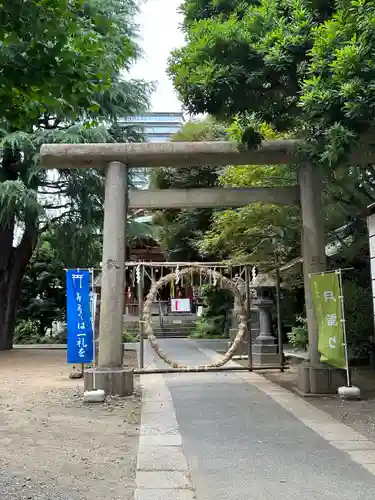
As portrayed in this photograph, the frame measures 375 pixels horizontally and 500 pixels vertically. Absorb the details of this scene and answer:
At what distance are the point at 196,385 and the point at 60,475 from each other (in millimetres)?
5636

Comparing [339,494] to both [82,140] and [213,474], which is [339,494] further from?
[82,140]

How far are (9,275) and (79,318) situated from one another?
10.1 meters

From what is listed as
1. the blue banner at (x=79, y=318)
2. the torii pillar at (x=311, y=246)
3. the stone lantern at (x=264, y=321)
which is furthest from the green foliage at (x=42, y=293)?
the torii pillar at (x=311, y=246)

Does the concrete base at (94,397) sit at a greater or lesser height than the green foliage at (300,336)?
lesser

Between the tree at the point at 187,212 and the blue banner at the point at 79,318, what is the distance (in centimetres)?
1076

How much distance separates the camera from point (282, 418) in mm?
6996

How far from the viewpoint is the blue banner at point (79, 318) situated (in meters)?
9.31

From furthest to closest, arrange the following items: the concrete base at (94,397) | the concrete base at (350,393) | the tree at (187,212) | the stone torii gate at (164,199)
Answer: the tree at (187,212), the stone torii gate at (164,199), the concrete base at (350,393), the concrete base at (94,397)

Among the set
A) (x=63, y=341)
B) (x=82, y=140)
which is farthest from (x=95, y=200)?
(x=63, y=341)

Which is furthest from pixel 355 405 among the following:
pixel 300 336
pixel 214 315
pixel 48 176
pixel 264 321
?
pixel 214 315

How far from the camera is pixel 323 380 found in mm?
8633

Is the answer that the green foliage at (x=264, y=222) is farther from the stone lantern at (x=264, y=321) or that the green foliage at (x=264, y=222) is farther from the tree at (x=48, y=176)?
the tree at (x=48, y=176)

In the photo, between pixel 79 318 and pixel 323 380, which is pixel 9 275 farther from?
pixel 323 380

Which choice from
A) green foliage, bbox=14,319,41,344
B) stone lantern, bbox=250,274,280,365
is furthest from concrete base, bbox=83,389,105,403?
green foliage, bbox=14,319,41,344
